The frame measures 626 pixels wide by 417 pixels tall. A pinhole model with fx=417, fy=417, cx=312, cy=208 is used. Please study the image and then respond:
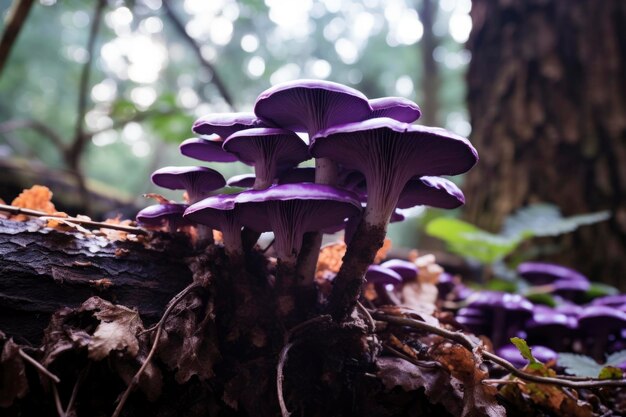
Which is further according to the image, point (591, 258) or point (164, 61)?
point (164, 61)

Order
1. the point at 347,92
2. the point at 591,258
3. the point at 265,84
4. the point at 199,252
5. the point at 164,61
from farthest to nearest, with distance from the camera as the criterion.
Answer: the point at 164,61 → the point at 265,84 → the point at 591,258 → the point at 199,252 → the point at 347,92

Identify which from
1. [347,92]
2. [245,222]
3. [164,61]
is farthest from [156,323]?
[164,61]

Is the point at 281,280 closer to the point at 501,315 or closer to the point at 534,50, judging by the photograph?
the point at 501,315

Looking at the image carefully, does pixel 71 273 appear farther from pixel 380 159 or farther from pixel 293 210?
pixel 380 159

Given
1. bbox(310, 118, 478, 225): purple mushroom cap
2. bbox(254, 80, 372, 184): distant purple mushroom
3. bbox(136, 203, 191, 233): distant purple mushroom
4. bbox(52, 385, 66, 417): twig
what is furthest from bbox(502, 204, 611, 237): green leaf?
bbox(52, 385, 66, 417): twig

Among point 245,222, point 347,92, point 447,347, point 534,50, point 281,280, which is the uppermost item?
point 534,50

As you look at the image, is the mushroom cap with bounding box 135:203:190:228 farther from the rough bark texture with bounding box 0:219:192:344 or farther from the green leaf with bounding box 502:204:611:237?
the green leaf with bounding box 502:204:611:237
